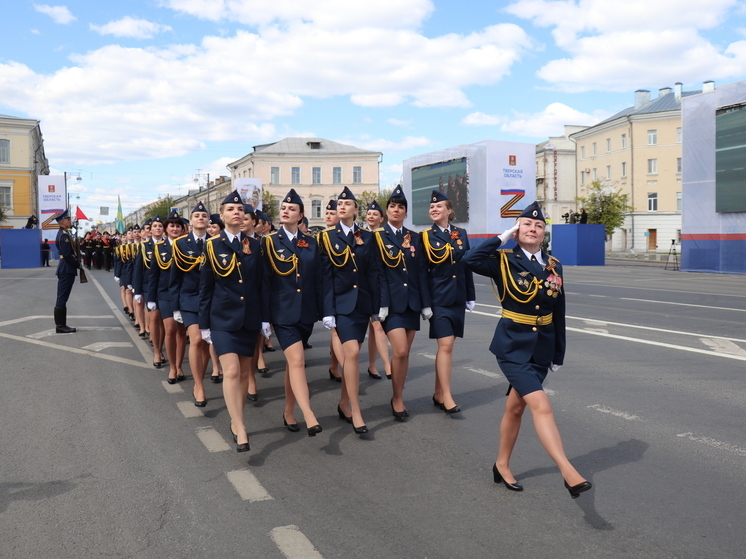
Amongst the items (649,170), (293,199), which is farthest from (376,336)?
(649,170)

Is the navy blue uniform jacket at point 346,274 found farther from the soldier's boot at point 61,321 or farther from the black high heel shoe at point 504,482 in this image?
the soldier's boot at point 61,321

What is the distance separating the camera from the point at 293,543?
3.82 m

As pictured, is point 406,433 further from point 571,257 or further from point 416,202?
point 416,202

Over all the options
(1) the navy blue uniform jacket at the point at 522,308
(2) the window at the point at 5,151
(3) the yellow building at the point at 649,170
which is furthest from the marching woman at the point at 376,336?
(2) the window at the point at 5,151

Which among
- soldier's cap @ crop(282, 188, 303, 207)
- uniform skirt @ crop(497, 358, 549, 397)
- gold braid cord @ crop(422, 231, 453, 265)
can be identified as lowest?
uniform skirt @ crop(497, 358, 549, 397)

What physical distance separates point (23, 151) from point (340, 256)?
→ 7543 cm

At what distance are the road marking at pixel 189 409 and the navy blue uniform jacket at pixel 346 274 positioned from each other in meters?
1.71

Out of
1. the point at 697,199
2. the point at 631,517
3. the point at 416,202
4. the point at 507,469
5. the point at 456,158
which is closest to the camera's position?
the point at 631,517

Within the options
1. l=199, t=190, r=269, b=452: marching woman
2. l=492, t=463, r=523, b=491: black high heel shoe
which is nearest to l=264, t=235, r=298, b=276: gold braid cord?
l=199, t=190, r=269, b=452: marching woman

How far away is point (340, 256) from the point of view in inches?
245

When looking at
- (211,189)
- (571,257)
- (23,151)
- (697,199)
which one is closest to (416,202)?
(571,257)

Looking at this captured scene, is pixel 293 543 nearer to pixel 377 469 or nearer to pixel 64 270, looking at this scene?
pixel 377 469

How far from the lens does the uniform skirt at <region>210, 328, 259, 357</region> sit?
5621mm

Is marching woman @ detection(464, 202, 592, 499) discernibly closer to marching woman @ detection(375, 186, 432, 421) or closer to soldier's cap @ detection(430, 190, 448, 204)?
marching woman @ detection(375, 186, 432, 421)
